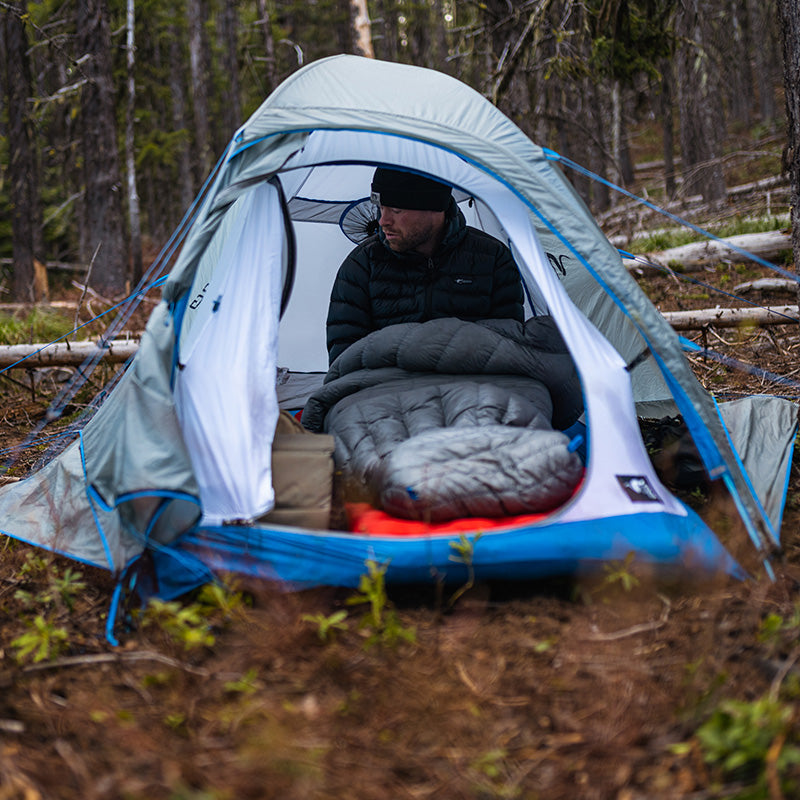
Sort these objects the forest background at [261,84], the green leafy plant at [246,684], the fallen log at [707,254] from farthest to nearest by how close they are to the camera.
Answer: the fallen log at [707,254] → the forest background at [261,84] → the green leafy plant at [246,684]

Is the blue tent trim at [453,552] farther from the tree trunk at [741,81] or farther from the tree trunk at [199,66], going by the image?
the tree trunk at [741,81]

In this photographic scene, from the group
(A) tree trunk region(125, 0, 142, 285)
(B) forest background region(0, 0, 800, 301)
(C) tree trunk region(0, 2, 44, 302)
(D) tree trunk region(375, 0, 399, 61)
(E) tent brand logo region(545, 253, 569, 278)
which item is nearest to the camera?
(E) tent brand logo region(545, 253, 569, 278)

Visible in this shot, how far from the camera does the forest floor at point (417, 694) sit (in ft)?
5.60

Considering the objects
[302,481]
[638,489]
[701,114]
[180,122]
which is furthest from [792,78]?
[180,122]

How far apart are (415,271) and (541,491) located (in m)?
1.80

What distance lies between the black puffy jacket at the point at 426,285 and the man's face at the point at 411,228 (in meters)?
0.05

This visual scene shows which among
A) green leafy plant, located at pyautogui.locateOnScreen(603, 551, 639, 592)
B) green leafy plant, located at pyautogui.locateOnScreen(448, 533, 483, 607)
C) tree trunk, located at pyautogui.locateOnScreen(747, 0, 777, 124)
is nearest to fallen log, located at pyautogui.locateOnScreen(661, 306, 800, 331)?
green leafy plant, located at pyautogui.locateOnScreen(603, 551, 639, 592)

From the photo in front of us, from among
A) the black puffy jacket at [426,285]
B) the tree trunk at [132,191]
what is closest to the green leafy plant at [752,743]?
the black puffy jacket at [426,285]

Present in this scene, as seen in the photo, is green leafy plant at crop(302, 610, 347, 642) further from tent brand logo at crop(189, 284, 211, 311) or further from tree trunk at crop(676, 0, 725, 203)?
tree trunk at crop(676, 0, 725, 203)

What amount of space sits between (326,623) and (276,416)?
3.33 ft

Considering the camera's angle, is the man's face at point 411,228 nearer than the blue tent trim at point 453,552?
No

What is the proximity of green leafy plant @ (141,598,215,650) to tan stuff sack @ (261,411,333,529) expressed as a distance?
0.43 metres

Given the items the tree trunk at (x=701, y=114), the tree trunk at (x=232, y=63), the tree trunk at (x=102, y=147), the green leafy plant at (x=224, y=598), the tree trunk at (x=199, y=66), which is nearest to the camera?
the green leafy plant at (x=224, y=598)

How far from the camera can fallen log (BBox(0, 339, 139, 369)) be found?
5.16 meters
